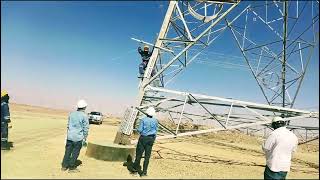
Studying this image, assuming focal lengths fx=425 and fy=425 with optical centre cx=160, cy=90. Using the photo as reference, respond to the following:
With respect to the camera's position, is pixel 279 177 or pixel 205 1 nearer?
pixel 279 177

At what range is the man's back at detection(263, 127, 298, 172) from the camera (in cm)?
860

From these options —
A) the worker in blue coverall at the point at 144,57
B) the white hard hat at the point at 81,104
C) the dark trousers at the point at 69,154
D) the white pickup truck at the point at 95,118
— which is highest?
the worker in blue coverall at the point at 144,57

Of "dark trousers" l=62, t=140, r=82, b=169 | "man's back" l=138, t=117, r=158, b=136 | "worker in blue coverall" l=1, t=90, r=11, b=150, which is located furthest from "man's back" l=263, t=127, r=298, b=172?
"worker in blue coverall" l=1, t=90, r=11, b=150

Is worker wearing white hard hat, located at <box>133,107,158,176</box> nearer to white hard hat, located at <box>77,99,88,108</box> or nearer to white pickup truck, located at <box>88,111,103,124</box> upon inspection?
white hard hat, located at <box>77,99,88,108</box>

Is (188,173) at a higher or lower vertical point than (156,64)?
A: lower

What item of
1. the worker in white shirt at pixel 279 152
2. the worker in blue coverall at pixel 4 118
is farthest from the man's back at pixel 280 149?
the worker in blue coverall at pixel 4 118

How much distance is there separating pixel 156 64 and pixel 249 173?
5.77m

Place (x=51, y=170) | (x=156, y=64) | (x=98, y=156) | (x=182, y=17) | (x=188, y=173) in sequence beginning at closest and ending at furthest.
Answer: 1. (x=51, y=170)
2. (x=188, y=173)
3. (x=98, y=156)
4. (x=182, y=17)
5. (x=156, y=64)

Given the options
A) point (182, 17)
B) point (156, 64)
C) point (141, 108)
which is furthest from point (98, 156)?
point (182, 17)

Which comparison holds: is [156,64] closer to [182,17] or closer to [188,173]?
[182,17]

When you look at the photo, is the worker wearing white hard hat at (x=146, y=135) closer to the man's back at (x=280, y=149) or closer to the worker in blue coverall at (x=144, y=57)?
the man's back at (x=280, y=149)

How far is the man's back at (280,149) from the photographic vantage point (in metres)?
8.60

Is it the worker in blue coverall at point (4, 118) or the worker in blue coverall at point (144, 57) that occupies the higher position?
the worker in blue coverall at point (144, 57)

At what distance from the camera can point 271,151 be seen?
8.75m
